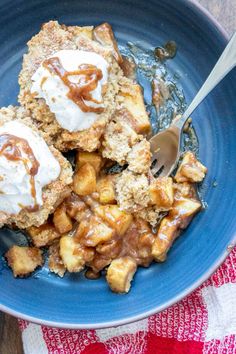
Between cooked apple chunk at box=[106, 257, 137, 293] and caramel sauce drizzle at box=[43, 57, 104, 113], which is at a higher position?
caramel sauce drizzle at box=[43, 57, 104, 113]

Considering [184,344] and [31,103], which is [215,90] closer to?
[31,103]

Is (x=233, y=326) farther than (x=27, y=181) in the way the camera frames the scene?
Yes

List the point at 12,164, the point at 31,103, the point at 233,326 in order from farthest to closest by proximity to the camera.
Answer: the point at 233,326
the point at 31,103
the point at 12,164

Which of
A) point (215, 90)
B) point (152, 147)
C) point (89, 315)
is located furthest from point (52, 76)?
point (89, 315)

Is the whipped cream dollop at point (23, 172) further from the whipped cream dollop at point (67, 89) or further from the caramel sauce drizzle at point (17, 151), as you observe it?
the whipped cream dollop at point (67, 89)

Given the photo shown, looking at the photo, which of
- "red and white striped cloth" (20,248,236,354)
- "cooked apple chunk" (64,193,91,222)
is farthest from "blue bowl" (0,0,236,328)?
"cooked apple chunk" (64,193,91,222)

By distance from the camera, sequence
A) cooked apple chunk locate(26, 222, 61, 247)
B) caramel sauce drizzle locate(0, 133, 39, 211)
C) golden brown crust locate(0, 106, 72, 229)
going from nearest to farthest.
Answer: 1. caramel sauce drizzle locate(0, 133, 39, 211)
2. golden brown crust locate(0, 106, 72, 229)
3. cooked apple chunk locate(26, 222, 61, 247)

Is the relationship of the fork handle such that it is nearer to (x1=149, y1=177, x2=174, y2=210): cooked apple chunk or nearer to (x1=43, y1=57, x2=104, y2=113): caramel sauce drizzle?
(x1=149, y1=177, x2=174, y2=210): cooked apple chunk
